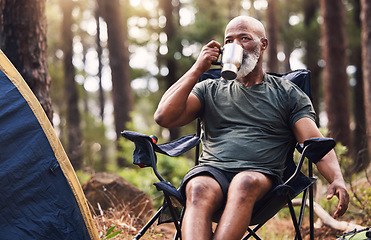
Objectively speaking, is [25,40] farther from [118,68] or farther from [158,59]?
[158,59]

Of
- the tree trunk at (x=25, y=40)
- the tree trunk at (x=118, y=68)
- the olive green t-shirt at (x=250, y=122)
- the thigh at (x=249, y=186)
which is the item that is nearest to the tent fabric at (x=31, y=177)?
the olive green t-shirt at (x=250, y=122)

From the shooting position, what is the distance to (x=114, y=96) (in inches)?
378

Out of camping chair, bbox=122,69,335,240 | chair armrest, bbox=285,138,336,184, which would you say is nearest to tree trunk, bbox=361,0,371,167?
camping chair, bbox=122,69,335,240

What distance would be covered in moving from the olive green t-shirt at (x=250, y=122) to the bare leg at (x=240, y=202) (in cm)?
19

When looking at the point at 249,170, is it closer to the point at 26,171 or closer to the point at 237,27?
the point at 237,27

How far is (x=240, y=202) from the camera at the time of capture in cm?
196

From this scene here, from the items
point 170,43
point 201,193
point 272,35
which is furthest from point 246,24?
point 170,43

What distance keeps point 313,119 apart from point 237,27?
27.2 inches

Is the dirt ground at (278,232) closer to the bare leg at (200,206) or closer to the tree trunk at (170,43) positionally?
the bare leg at (200,206)

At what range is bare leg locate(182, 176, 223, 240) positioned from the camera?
6.14 ft

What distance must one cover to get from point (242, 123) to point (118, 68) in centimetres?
747

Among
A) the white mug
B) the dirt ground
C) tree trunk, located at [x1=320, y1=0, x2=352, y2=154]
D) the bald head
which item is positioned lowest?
the dirt ground

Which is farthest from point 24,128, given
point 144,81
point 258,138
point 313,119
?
point 144,81

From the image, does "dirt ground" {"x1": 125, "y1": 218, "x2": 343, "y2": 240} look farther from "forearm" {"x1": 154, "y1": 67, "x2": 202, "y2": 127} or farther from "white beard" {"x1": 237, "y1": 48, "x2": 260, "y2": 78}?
"white beard" {"x1": 237, "y1": 48, "x2": 260, "y2": 78}
